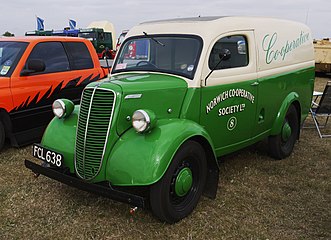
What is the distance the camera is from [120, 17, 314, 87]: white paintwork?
4227 mm

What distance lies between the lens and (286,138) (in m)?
5.71

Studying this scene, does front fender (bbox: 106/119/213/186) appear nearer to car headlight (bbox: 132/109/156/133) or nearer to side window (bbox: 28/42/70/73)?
car headlight (bbox: 132/109/156/133)

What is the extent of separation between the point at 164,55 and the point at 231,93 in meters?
0.91

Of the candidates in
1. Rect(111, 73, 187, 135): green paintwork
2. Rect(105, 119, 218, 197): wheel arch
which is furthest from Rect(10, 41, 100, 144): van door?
Rect(105, 119, 218, 197): wheel arch

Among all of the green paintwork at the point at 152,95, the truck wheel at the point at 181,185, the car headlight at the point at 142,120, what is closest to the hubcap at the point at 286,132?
the truck wheel at the point at 181,185

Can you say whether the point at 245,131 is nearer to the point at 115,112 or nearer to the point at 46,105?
the point at 115,112

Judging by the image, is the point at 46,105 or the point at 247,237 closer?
the point at 247,237

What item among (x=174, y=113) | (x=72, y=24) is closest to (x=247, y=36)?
(x=174, y=113)

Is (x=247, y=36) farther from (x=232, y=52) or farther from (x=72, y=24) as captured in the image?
(x=72, y=24)

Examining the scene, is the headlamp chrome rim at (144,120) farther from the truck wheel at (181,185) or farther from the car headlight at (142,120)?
the truck wheel at (181,185)

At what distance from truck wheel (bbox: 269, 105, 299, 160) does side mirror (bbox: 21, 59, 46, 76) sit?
Answer: 11.8ft

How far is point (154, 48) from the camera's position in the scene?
4.49 m

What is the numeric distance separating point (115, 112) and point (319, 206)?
8.14ft

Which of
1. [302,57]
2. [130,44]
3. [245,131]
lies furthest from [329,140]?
[130,44]
